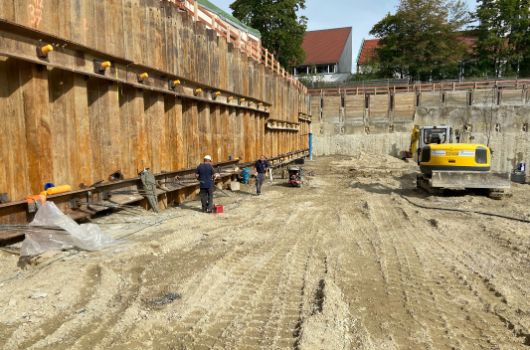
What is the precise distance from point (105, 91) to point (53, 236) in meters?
3.05

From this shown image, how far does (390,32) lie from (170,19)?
39.7 meters

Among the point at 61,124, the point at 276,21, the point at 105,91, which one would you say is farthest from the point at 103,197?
the point at 276,21

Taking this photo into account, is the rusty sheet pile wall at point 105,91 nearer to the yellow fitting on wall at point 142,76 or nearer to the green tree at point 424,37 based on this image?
the yellow fitting on wall at point 142,76

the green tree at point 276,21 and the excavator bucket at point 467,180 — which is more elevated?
the green tree at point 276,21

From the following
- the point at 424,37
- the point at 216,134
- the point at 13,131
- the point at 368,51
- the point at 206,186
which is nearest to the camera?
the point at 13,131

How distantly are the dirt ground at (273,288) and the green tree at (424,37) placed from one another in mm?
38282

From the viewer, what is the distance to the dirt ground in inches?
126

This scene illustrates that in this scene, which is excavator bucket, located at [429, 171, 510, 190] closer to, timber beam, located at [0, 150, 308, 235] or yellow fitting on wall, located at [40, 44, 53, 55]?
timber beam, located at [0, 150, 308, 235]

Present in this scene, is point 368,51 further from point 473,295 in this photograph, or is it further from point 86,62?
point 473,295

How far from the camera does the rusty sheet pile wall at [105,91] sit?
5.14 m

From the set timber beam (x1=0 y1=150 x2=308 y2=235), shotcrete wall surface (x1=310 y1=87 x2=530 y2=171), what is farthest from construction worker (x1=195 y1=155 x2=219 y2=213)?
shotcrete wall surface (x1=310 y1=87 x2=530 y2=171)

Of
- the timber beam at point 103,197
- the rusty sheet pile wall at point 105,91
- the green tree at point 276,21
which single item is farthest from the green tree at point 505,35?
the timber beam at point 103,197

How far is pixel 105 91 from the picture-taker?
22.2ft

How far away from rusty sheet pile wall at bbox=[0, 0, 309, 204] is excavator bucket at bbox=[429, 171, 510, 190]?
684 centimetres
